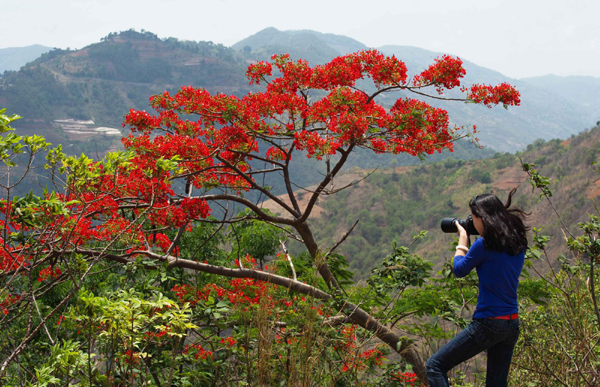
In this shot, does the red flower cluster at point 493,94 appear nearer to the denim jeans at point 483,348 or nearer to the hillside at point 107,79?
the denim jeans at point 483,348

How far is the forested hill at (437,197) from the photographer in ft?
136

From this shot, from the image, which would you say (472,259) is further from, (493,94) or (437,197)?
(437,197)

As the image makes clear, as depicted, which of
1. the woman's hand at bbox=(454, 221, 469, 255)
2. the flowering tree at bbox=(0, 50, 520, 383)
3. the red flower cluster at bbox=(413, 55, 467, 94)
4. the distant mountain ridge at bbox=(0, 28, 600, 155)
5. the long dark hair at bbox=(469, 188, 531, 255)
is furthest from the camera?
the distant mountain ridge at bbox=(0, 28, 600, 155)

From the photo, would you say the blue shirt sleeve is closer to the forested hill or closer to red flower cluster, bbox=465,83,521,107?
red flower cluster, bbox=465,83,521,107

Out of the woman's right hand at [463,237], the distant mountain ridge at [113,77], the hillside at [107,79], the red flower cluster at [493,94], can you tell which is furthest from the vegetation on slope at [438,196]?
the distant mountain ridge at [113,77]

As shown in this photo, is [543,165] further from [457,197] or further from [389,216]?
[389,216]

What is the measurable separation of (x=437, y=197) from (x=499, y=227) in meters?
58.4

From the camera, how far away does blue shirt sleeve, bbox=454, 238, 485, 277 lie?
182 cm

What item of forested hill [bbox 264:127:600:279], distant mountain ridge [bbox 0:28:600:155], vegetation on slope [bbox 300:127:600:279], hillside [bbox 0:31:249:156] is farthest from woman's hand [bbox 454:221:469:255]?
distant mountain ridge [bbox 0:28:600:155]

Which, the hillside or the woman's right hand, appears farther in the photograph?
the hillside

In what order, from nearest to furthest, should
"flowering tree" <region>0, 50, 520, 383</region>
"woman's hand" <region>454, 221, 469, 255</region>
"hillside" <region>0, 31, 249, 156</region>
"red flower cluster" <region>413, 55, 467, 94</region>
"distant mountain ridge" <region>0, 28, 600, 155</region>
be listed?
"woman's hand" <region>454, 221, 469, 255</region> < "flowering tree" <region>0, 50, 520, 383</region> < "red flower cluster" <region>413, 55, 467, 94</region> < "hillside" <region>0, 31, 249, 156</region> < "distant mountain ridge" <region>0, 28, 600, 155</region>

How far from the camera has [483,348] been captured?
1.84 metres

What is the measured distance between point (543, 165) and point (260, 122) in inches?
2054

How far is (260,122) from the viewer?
392cm
